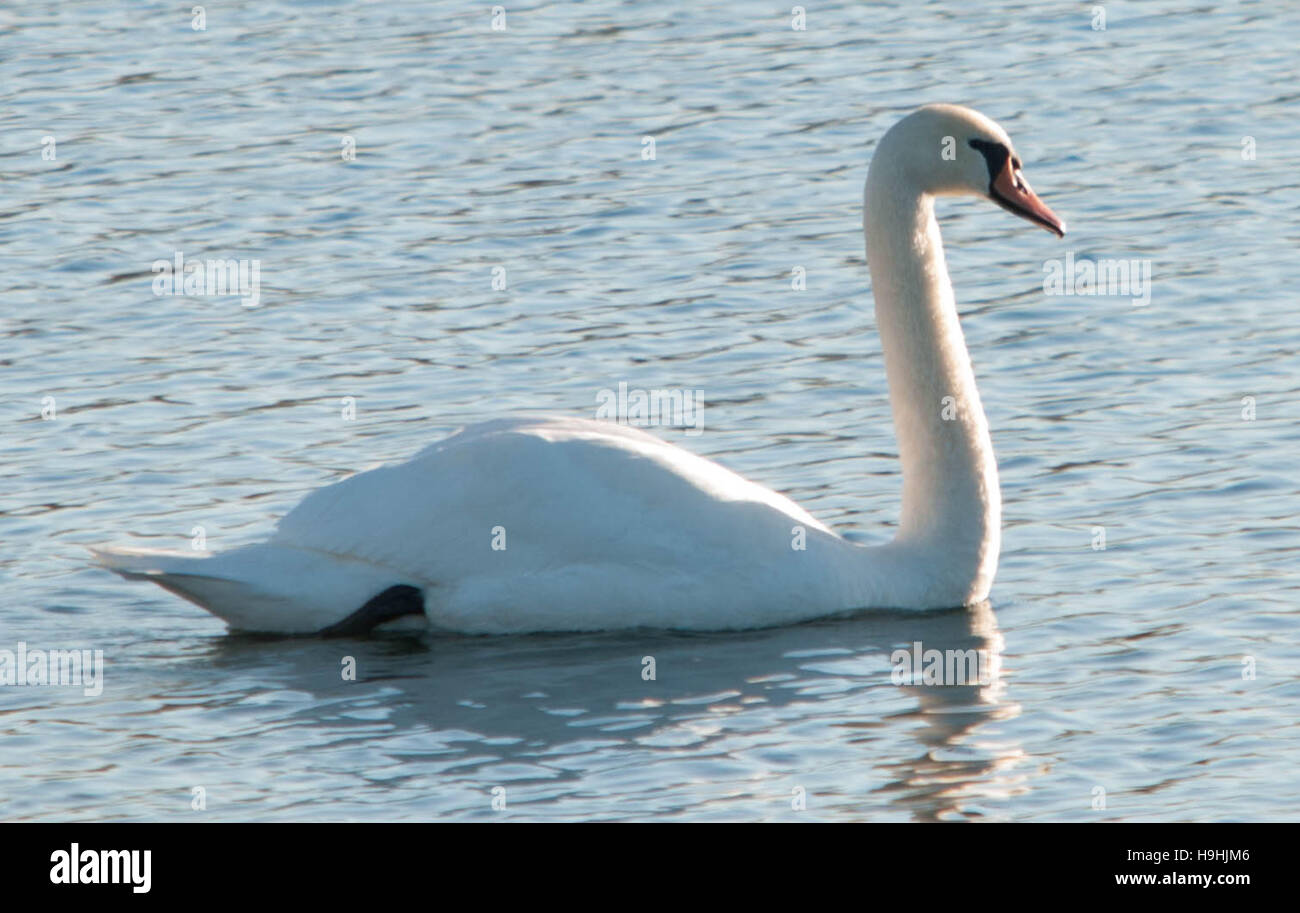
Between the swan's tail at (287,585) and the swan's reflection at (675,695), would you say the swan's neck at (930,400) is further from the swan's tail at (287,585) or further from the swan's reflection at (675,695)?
the swan's tail at (287,585)

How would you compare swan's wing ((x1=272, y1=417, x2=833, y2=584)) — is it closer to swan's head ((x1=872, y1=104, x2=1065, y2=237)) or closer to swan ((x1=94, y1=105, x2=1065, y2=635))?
swan ((x1=94, y1=105, x2=1065, y2=635))

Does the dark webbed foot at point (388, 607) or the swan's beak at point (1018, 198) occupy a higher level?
the swan's beak at point (1018, 198)

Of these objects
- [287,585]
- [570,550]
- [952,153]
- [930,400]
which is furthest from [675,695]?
[952,153]

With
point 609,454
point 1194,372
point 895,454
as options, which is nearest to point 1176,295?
point 1194,372

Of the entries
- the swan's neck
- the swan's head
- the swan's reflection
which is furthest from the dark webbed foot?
the swan's head

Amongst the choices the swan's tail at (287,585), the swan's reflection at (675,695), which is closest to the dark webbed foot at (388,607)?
the swan's tail at (287,585)

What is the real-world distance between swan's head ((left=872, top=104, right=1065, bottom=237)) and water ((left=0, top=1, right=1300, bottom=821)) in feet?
4.89

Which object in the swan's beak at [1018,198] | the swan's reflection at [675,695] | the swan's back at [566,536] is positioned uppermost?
the swan's beak at [1018,198]

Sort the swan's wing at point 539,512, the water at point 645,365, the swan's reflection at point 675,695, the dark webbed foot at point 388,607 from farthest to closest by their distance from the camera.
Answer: the dark webbed foot at point 388,607
the swan's wing at point 539,512
the water at point 645,365
the swan's reflection at point 675,695

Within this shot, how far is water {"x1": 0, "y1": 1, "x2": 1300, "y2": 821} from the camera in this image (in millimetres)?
8461

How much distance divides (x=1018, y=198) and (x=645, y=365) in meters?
3.11

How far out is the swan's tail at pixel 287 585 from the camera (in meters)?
9.59

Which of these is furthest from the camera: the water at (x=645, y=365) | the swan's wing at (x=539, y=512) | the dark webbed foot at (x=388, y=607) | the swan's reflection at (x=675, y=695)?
the dark webbed foot at (x=388, y=607)

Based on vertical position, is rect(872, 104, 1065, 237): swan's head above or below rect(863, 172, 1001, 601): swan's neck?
above
